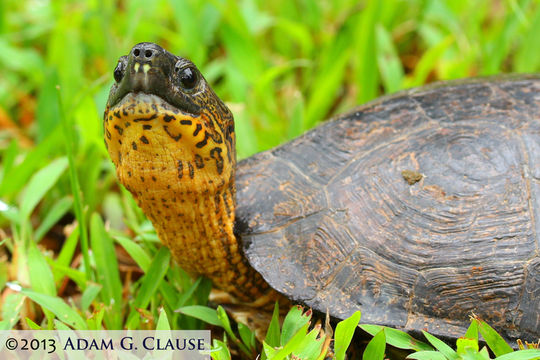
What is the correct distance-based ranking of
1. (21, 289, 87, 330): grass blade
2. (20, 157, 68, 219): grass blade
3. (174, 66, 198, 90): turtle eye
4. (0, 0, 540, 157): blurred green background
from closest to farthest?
(174, 66, 198, 90): turtle eye < (21, 289, 87, 330): grass blade < (20, 157, 68, 219): grass blade < (0, 0, 540, 157): blurred green background

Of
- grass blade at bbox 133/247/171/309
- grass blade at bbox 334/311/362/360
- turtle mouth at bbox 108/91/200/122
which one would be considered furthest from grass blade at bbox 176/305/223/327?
turtle mouth at bbox 108/91/200/122

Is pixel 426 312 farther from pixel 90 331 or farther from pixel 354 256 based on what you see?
pixel 90 331

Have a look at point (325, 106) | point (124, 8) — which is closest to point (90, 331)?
point (325, 106)

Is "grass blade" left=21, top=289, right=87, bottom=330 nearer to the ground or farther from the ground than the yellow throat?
nearer to the ground

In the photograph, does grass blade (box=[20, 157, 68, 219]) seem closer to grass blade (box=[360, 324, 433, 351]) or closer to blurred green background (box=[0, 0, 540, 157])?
blurred green background (box=[0, 0, 540, 157])

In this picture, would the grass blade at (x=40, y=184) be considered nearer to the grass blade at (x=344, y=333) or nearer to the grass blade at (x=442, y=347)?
the grass blade at (x=344, y=333)

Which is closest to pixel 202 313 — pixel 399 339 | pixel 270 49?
pixel 399 339

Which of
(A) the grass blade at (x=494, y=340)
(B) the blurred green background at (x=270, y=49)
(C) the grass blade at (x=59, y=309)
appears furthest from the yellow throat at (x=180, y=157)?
(B) the blurred green background at (x=270, y=49)
